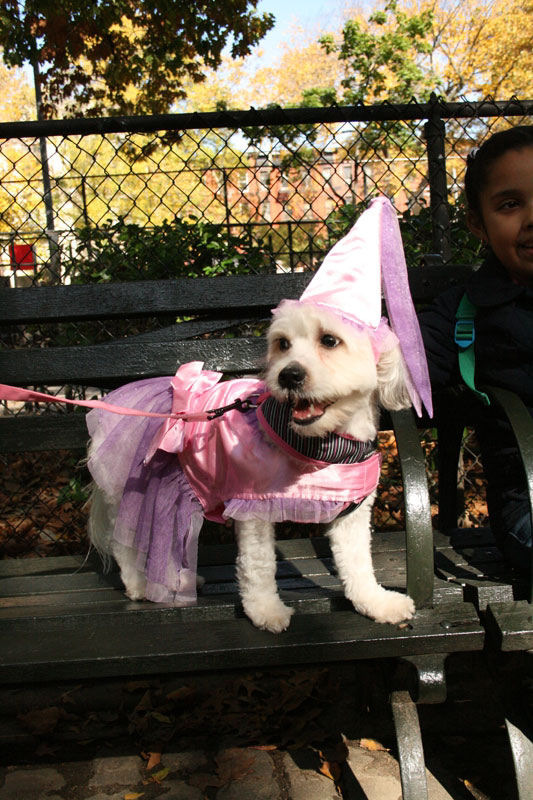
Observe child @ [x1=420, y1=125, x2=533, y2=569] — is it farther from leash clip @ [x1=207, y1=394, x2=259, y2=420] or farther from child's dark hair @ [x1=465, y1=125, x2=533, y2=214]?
leash clip @ [x1=207, y1=394, x2=259, y2=420]

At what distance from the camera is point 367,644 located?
5.45 feet

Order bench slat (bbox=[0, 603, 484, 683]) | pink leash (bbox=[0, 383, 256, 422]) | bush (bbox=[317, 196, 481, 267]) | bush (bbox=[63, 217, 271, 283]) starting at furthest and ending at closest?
1. bush (bbox=[63, 217, 271, 283])
2. bush (bbox=[317, 196, 481, 267])
3. pink leash (bbox=[0, 383, 256, 422])
4. bench slat (bbox=[0, 603, 484, 683])

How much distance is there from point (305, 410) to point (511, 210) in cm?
99

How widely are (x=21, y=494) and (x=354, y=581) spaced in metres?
3.47

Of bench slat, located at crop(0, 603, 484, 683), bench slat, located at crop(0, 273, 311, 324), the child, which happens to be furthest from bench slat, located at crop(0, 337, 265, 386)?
bench slat, located at crop(0, 603, 484, 683)

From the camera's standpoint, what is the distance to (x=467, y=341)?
2.20m

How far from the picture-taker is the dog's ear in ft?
5.98

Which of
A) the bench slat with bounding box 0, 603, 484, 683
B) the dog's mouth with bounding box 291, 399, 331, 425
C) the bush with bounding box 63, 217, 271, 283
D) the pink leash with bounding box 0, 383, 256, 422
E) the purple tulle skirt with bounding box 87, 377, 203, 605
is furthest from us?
the bush with bounding box 63, 217, 271, 283

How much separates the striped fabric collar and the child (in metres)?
0.55

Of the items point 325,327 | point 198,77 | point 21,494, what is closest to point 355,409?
point 325,327

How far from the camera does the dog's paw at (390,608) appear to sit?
1.75 meters

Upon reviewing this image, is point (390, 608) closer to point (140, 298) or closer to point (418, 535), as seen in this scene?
point (418, 535)

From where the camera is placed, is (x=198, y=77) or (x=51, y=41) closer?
(x=51, y=41)

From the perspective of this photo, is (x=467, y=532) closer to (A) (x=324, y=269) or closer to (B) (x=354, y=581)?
(B) (x=354, y=581)
